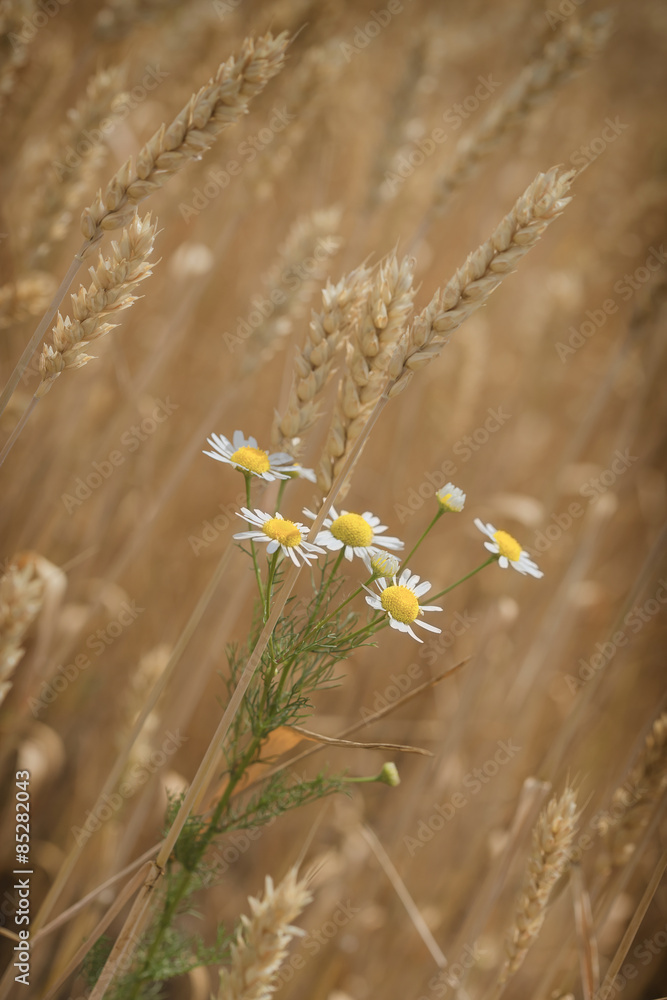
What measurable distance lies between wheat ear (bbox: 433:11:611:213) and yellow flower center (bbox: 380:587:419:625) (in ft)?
4.07

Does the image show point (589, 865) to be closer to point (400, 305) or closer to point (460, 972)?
point (460, 972)

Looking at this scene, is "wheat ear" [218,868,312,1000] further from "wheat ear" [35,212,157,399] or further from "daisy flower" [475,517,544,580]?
"wheat ear" [35,212,157,399]

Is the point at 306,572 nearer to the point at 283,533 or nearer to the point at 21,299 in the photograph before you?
the point at 21,299

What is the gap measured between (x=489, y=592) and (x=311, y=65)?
1.81 meters

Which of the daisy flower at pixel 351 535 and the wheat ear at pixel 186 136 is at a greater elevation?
the wheat ear at pixel 186 136

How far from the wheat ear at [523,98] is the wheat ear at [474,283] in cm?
93

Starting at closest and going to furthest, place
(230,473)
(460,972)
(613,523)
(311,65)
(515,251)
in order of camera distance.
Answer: (515,251), (460,972), (311,65), (230,473), (613,523)

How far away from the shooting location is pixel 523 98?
5.24 ft

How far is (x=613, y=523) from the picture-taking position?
2941 mm

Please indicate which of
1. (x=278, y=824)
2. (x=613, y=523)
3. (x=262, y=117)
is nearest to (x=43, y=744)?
(x=278, y=824)

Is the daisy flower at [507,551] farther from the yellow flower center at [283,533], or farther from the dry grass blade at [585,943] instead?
Result: the dry grass blade at [585,943]

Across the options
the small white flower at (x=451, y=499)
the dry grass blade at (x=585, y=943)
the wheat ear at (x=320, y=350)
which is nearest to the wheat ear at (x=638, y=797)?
the dry grass blade at (x=585, y=943)

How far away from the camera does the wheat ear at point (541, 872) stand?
37.3 inches

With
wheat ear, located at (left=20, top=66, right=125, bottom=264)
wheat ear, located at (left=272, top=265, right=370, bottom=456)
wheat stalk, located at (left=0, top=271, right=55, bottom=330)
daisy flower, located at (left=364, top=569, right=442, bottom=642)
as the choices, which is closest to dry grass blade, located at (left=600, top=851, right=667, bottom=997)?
daisy flower, located at (left=364, top=569, right=442, bottom=642)
